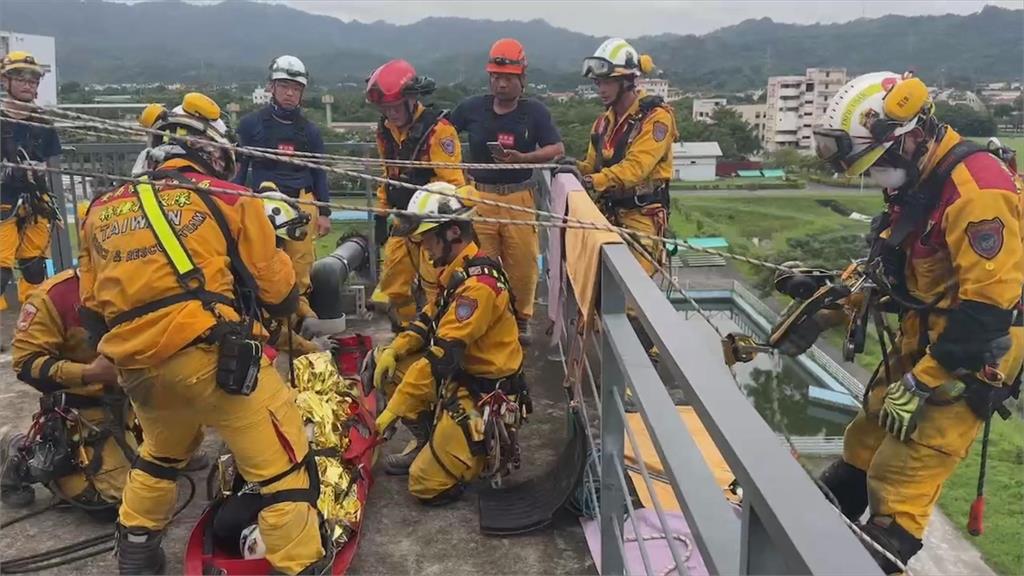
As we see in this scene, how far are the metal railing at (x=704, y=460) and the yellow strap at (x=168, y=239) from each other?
5.11ft

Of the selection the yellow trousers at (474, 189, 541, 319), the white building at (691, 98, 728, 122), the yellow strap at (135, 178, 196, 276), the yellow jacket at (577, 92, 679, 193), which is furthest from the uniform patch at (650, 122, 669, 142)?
the white building at (691, 98, 728, 122)

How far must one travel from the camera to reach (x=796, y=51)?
132 m

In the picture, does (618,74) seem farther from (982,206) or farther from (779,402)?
(779,402)

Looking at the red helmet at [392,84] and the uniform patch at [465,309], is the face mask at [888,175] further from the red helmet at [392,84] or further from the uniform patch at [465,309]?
the red helmet at [392,84]

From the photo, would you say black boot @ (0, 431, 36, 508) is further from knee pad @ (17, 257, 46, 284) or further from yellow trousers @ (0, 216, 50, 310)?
knee pad @ (17, 257, 46, 284)

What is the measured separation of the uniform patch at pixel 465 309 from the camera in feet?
13.2

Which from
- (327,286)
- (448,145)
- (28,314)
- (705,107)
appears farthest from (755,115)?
(28,314)

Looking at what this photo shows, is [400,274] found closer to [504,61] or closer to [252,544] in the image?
[504,61]

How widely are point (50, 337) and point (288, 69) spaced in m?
3.20

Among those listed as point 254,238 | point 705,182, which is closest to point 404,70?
point 254,238

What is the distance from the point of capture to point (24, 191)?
714cm

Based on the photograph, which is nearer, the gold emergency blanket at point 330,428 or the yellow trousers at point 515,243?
the gold emergency blanket at point 330,428

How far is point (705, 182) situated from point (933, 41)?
184 ft

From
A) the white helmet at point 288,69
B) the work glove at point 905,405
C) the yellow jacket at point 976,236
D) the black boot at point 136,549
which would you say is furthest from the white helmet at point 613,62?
the black boot at point 136,549
